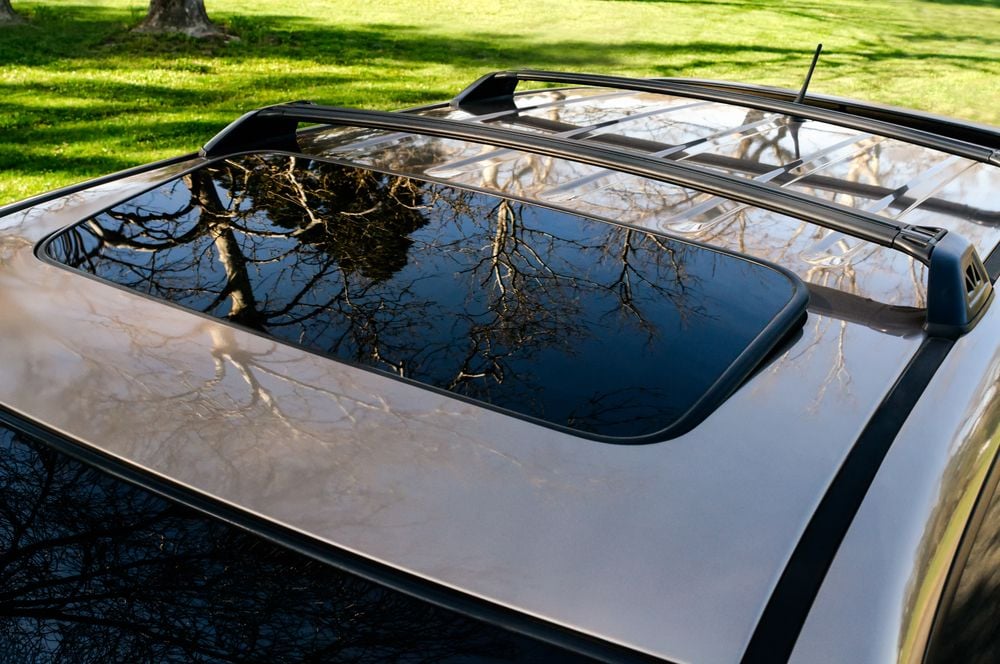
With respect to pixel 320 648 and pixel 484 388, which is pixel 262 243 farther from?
pixel 320 648

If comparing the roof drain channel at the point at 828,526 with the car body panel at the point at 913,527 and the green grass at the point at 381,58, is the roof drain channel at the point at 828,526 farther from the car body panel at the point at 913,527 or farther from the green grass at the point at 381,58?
the green grass at the point at 381,58

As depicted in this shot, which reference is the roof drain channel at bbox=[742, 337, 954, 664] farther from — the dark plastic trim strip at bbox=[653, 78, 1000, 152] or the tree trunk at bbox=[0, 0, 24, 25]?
the tree trunk at bbox=[0, 0, 24, 25]

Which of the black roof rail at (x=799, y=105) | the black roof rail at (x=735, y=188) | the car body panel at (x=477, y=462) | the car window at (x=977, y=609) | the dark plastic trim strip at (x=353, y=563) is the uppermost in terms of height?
the black roof rail at (x=799, y=105)

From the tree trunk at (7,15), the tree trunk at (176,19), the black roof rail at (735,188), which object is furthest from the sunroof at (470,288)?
the tree trunk at (7,15)

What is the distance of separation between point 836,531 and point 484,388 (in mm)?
548

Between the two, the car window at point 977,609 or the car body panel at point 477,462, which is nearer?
the car body panel at point 477,462

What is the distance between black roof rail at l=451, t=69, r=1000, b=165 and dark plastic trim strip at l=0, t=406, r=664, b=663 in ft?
6.34

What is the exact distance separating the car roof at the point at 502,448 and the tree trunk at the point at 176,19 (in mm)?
11689

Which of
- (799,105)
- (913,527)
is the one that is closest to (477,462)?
(913,527)

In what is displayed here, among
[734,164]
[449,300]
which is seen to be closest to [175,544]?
[449,300]

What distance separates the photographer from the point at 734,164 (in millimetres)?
2631

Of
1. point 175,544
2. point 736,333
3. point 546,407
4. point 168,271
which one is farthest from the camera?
point 168,271

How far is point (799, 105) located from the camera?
9.11 feet

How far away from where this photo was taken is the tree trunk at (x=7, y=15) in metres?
13.0
